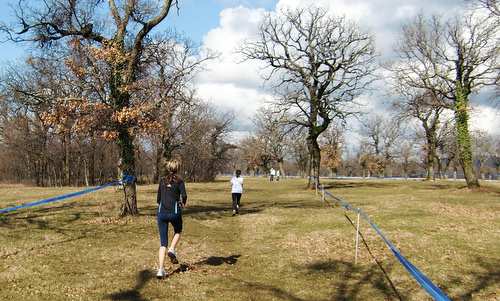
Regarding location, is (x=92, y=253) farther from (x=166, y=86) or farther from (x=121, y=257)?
(x=166, y=86)

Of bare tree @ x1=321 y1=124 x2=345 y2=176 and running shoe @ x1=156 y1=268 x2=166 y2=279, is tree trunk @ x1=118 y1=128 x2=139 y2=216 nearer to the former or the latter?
running shoe @ x1=156 y1=268 x2=166 y2=279

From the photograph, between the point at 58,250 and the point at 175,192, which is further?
the point at 58,250

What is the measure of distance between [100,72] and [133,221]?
5.65 metres

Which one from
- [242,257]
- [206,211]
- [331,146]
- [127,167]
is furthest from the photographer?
[331,146]

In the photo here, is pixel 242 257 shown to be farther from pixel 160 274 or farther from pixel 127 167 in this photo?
pixel 127 167

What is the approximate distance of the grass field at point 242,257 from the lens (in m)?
7.77

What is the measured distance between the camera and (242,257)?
10781 mm

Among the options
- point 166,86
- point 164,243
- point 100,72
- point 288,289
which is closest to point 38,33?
point 100,72

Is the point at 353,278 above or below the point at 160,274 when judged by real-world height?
below

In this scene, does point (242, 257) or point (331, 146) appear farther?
point (331, 146)

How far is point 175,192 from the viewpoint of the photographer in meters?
8.25

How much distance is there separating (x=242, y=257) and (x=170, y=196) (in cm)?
357

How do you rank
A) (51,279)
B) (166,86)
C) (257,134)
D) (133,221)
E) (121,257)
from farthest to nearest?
1. (257,134)
2. (166,86)
3. (133,221)
4. (121,257)
5. (51,279)

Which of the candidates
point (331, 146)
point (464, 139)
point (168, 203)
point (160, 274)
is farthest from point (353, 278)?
point (331, 146)
